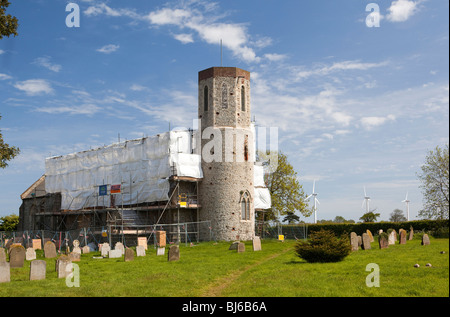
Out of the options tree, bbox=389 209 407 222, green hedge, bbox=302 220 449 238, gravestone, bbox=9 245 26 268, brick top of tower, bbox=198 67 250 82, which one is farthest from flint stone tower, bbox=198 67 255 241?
tree, bbox=389 209 407 222

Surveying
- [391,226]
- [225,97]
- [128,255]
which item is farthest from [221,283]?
[391,226]

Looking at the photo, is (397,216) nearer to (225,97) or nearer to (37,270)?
(225,97)

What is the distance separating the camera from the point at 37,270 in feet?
58.4

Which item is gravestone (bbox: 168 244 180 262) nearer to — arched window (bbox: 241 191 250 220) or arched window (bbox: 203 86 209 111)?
arched window (bbox: 241 191 250 220)

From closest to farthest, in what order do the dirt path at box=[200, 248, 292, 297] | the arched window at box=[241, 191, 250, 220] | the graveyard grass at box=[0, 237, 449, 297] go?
the graveyard grass at box=[0, 237, 449, 297]
the dirt path at box=[200, 248, 292, 297]
the arched window at box=[241, 191, 250, 220]

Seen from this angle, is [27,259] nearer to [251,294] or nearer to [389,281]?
[251,294]

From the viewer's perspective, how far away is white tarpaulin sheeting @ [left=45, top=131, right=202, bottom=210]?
4097cm

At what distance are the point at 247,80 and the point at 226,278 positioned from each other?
90.0ft

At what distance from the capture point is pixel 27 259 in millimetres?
28266

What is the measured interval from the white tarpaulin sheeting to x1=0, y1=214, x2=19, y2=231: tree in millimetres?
9030

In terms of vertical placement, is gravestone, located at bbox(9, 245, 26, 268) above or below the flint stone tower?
below

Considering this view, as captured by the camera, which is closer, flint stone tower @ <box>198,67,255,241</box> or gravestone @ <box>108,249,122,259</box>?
gravestone @ <box>108,249,122,259</box>

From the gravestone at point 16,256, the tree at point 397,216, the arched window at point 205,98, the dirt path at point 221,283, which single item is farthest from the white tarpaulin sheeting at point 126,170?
the tree at point 397,216
